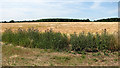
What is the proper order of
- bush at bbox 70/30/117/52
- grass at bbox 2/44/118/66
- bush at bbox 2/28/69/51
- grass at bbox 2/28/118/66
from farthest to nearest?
bush at bbox 2/28/69/51, bush at bbox 70/30/117/52, grass at bbox 2/28/118/66, grass at bbox 2/44/118/66

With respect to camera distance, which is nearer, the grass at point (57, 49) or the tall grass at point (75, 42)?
the grass at point (57, 49)

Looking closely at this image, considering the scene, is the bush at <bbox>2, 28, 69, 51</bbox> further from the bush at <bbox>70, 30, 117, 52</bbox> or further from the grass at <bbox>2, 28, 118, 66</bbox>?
the bush at <bbox>70, 30, 117, 52</bbox>

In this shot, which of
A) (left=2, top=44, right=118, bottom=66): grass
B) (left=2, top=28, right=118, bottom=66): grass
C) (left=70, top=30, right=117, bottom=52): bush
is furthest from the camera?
(left=70, top=30, right=117, bottom=52): bush

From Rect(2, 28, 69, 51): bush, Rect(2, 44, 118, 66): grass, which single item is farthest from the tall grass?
Rect(2, 44, 118, 66): grass

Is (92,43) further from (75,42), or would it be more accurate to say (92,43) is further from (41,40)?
(41,40)

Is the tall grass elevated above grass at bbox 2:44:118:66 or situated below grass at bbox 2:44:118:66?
above

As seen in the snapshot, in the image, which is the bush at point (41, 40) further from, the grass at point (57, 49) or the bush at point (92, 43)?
the bush at point (92, 43)

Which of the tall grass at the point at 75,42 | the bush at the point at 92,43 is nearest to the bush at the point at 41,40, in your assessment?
the tall grass at the point at 75,42

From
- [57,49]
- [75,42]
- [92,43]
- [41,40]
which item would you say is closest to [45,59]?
[57,49]

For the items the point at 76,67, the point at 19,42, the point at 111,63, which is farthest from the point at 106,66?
the point at 19,42

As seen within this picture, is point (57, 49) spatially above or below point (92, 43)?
below

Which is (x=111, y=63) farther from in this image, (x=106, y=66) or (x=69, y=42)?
(x=69, y=42)

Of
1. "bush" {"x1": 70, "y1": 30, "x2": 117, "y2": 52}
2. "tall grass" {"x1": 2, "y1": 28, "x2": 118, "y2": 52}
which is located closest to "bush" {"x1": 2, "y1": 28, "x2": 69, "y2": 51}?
"tall grass" {"x1": 2, "y1": 28, "x2": 118, "y2": 52}

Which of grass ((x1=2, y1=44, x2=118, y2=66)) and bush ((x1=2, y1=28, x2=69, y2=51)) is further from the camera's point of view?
bush ((x1=2, y1=28, x2=69, y2=51))
